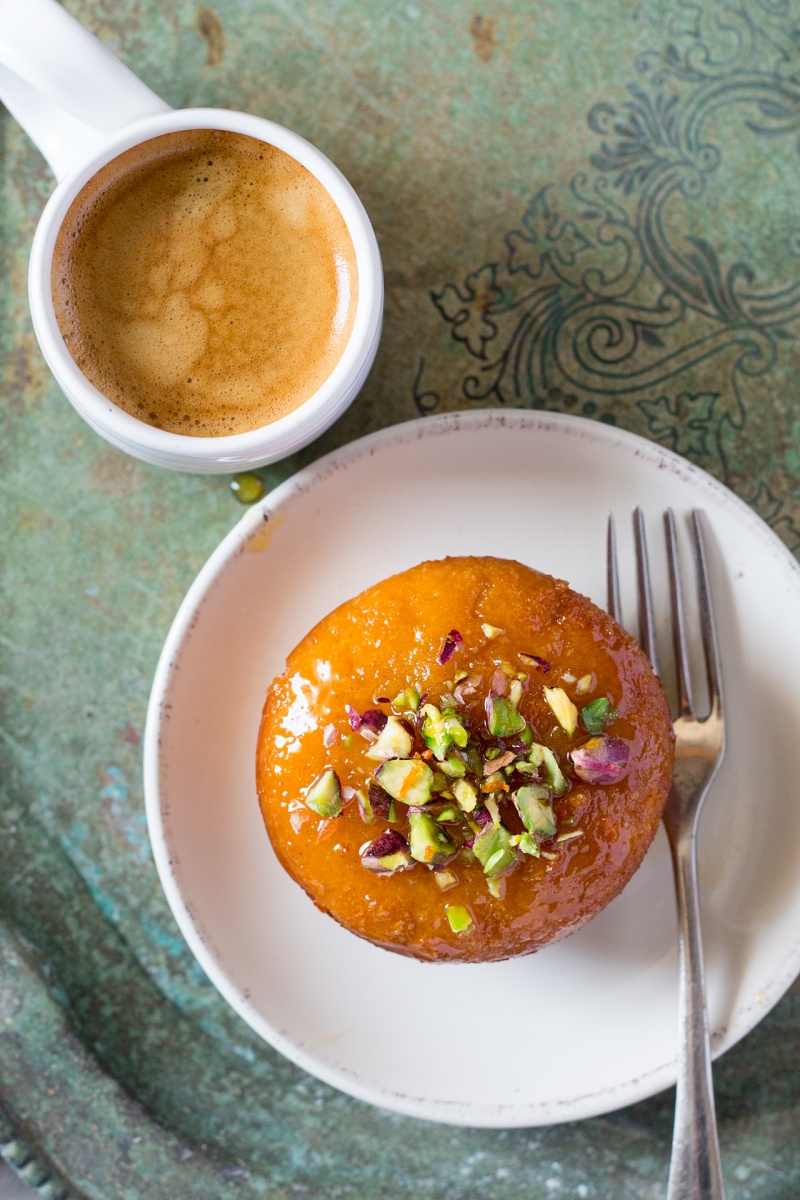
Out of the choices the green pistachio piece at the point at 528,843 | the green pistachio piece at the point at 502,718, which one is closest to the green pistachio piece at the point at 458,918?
the green pistachio piece at the point at 528,843

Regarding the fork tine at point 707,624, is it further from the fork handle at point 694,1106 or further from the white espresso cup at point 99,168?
the white espresso cup at point 99,168

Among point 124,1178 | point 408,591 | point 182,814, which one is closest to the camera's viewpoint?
point 408,591

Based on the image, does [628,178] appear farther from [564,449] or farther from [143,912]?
[143,912]

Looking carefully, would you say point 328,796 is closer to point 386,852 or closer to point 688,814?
point 386,852

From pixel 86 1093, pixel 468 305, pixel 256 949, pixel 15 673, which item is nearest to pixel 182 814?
pixel 256 949

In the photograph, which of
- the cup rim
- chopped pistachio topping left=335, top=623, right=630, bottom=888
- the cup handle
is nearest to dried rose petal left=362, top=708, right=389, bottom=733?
chopped pistachio topping left=335, top=623, right=630, bottom=888

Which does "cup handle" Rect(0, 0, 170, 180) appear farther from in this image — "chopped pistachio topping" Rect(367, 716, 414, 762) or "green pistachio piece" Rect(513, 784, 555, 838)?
"green pistachio piece" Rect(513, 784, 555, 838)
